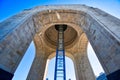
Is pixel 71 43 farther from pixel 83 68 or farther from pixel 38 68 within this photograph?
pixel 38 68

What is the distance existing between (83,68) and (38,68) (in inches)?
168

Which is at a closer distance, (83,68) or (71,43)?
(83,68)

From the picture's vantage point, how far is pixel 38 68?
12.1 m

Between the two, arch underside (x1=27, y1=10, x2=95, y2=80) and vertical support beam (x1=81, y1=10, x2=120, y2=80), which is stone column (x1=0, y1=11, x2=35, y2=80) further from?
vertical support beam (x1=81, y1=10, x2=120, y2=80)

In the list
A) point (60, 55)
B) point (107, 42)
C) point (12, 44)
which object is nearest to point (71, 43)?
point (60, 55)

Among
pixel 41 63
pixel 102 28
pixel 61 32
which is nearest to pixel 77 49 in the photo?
pixel 61 32

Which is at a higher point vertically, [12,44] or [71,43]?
A: [71,43]

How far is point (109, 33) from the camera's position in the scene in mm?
5570

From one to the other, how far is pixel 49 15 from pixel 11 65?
5.43 meters

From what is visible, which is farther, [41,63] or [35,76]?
[41,63]

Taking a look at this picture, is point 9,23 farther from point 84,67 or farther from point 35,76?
point 84,67

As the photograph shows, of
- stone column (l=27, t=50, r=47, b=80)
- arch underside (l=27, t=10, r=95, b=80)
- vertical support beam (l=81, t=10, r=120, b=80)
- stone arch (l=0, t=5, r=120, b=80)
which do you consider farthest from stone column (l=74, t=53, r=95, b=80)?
vertical support beam (l=81, t=10, r=120, b=80)

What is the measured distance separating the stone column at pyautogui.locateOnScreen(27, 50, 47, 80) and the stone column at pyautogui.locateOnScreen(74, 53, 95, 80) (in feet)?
11.0

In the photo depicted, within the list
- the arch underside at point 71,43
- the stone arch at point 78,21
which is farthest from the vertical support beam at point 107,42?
the arch underside at point 71,43
